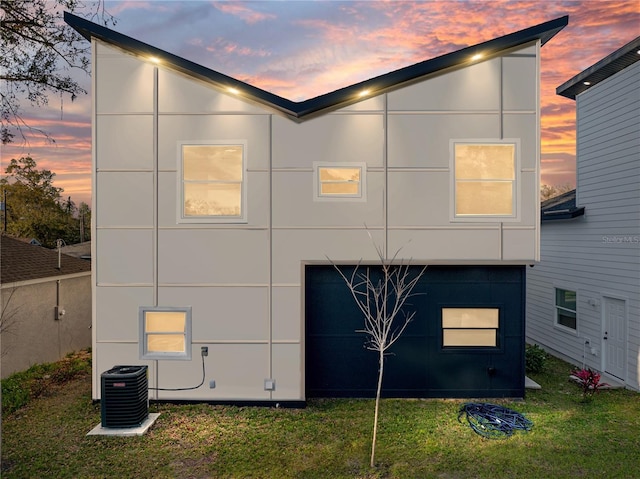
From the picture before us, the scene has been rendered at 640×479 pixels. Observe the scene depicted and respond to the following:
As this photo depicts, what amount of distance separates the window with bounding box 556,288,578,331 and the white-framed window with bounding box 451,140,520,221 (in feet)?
16.6

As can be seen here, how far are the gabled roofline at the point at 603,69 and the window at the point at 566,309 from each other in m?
5.50

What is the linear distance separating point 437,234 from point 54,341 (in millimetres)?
10379

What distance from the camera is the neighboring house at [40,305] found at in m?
Answer: 8.96

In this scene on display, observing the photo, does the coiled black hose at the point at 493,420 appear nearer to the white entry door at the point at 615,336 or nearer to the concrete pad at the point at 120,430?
the white entry door at the point at 615,336

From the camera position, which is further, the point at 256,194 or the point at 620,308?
the point at 620,308

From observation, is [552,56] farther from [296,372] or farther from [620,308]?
[296,372]

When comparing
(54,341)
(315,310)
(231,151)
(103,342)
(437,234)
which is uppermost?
(231,151)

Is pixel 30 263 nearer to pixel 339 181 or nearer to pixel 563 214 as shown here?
pixel 339 181

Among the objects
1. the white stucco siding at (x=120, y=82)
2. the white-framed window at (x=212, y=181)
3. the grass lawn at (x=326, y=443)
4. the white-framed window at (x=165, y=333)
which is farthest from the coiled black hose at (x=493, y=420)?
the white stucco siding at (x=120, y=82)

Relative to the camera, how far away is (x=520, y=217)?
7.54m

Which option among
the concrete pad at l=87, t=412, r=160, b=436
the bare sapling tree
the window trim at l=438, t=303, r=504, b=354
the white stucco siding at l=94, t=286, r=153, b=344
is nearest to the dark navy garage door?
the window trim at l=438, t=303, r=504, b=354

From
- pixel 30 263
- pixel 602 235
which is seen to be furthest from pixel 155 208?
pixel 602 235

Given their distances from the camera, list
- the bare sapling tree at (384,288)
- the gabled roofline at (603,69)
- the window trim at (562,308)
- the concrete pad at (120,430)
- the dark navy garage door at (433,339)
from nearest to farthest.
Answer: the concrete pad at (120,430)
the bare sapling tree at (384,288)
the dark navy garage door at (433,339)
the gabled roofline at (603,69)
the window trim at (562,308)

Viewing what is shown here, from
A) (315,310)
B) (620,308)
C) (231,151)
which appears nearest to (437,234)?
(315,310)
